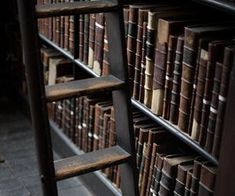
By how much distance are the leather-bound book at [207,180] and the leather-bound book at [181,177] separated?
0.10m

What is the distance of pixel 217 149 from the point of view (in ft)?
4.77

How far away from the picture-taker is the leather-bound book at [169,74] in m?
1.59

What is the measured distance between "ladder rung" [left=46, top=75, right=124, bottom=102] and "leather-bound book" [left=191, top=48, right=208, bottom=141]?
24 cm

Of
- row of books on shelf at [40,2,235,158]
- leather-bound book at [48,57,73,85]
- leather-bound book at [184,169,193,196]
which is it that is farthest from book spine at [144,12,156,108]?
leather-bound book at [48,57,73,85]

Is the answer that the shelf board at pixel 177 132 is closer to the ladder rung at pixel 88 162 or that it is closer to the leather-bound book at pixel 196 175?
the leather-bound book at pixel 196 175

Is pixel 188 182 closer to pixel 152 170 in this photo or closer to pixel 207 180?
pixel 207 180

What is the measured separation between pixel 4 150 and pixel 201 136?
55.0 inches

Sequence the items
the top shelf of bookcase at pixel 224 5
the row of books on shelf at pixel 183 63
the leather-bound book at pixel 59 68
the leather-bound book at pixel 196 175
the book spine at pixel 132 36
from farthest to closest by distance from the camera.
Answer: the leather-bound book at pixel 59 68 → the book spine at pixel 132 36 → the leather-bound book at pixel 196 175 → the row of books on shelf at pixel 183 63 → the top shelf of bookcase at pixel 224 5

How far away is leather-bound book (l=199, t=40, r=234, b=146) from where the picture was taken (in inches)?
55.6

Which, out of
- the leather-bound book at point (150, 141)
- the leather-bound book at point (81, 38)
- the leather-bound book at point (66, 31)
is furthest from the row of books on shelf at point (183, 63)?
the leather-bound book at point (66, 31)

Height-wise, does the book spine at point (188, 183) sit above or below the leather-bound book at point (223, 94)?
below

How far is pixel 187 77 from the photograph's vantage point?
1540mm

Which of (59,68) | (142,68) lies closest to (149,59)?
(142,68)

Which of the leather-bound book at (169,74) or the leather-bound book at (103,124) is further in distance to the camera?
the leather-bound book at (103,124)
